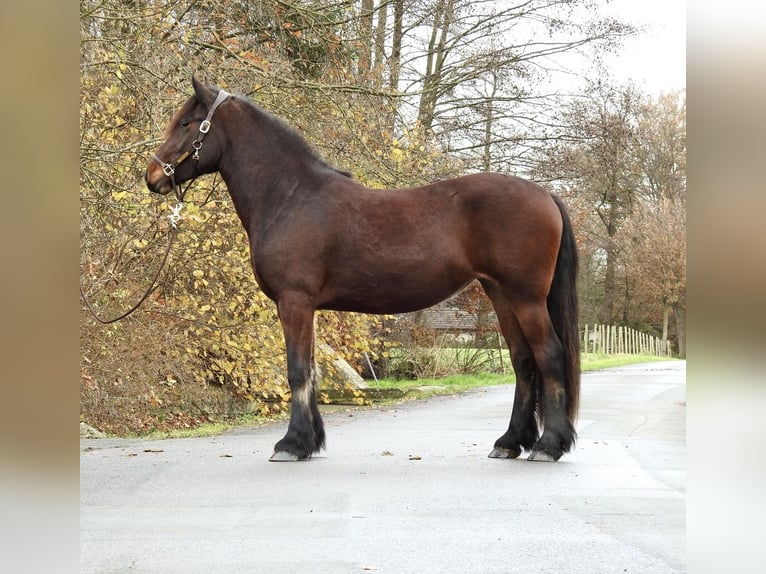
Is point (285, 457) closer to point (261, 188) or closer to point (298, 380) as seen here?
point (298, 380)

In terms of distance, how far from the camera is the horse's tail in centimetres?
618

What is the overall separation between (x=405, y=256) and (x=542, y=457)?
1.83 metres

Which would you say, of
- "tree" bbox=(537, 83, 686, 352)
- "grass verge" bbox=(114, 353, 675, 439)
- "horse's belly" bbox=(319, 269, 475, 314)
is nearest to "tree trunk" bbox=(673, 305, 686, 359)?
"tree" bbox=(537, 83, 686, 352)

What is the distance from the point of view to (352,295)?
6.36 metres

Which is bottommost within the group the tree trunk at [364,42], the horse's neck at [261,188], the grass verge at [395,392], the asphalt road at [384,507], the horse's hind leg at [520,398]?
the grass verge at [395,392]

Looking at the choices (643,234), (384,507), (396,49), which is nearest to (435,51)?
(396,49)

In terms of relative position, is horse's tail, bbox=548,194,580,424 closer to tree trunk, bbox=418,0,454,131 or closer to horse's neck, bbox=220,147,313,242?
horse's neck, bbox=220,147,313,242

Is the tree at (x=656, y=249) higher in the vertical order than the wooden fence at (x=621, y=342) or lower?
higher

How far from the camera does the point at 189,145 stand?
6.46m

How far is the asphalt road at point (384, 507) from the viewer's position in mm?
3535

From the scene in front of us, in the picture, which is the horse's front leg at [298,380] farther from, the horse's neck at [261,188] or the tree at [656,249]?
the tree at [656,249]

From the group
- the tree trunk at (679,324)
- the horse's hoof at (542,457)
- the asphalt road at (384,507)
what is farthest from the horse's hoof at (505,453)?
the tree trunk at (679,324)
